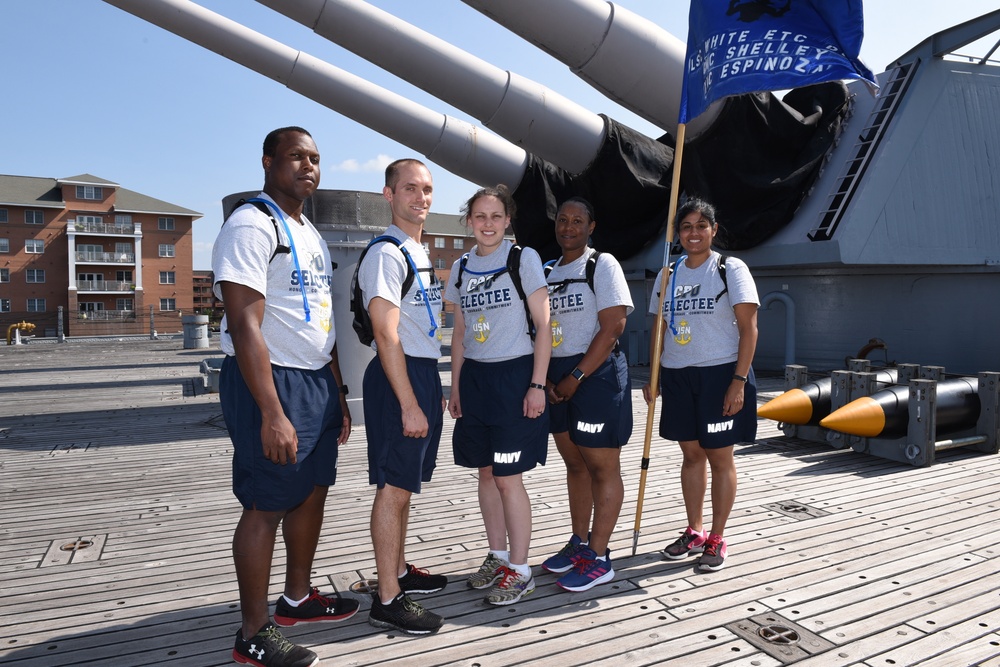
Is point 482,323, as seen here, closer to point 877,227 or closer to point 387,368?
point 387,368

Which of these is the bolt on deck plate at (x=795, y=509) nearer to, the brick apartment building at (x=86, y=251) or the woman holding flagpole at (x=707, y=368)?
the woman holding flagpole at (x=707, y=368)

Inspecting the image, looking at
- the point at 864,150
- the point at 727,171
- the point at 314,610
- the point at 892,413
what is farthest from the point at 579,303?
the point at 864,150

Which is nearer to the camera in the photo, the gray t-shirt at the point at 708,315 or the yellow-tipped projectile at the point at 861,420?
the gray t-shirt at the point at 708,315

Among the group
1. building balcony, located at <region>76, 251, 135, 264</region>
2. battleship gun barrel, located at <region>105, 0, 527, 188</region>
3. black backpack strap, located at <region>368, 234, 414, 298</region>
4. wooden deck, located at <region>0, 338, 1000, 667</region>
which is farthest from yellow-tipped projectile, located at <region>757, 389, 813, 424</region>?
building balcony, located at <region>76, 251, 135, 264</region>

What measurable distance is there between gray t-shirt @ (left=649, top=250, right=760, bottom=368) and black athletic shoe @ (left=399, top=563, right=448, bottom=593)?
151 cm

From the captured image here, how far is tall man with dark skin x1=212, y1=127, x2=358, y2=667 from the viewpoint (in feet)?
7.33

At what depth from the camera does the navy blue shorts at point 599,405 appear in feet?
10.0

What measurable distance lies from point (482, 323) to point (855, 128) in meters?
9.43

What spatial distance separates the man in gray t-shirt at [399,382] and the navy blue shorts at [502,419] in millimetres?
198

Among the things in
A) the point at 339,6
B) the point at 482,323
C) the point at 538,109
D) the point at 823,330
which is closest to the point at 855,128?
the point at 823,330

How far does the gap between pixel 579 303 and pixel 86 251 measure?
50073 millimetres

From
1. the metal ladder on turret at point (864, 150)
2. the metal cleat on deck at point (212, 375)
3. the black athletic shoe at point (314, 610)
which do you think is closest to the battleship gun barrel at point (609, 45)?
the metal ladder on turret at point (864, 150)

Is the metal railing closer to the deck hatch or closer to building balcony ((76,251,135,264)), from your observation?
building balcony ((76,251,135,264))

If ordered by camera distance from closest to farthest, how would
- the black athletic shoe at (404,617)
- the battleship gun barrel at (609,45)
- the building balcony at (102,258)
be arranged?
the black athletic shoe at (404,617), the battleship gun barrel at (609,45), the building balcony at (102,258)
